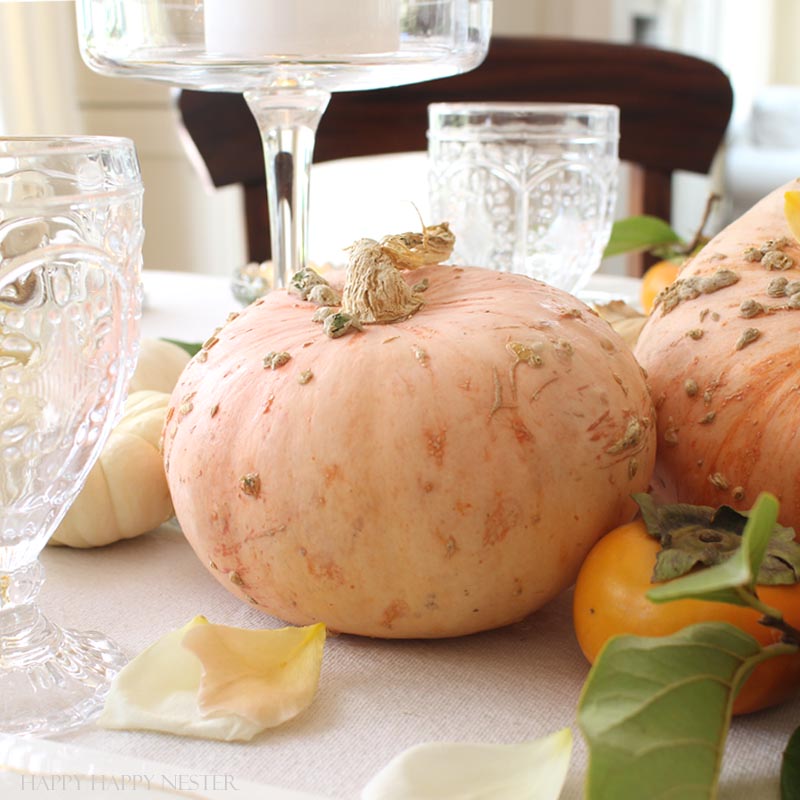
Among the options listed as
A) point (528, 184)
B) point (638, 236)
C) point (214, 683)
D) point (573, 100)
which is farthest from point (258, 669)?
point (573, 100)

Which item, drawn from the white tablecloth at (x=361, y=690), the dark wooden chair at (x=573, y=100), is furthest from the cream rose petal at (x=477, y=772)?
the dark wooden chair at (x=573, y=100)

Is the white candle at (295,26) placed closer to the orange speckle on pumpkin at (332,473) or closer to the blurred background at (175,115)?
the orange speckle on pumpkin at (332,473)

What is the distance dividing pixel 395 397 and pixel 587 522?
0.28 ft

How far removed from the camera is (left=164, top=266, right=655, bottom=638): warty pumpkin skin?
0.40 meters

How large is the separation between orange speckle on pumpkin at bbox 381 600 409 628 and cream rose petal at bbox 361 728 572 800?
0.26ft

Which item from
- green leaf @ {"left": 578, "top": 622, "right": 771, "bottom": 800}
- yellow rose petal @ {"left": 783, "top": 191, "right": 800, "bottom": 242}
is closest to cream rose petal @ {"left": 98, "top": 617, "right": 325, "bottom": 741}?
green leaf @ {"left": 578, "top": 622, "right": 771, "bottom": 800}

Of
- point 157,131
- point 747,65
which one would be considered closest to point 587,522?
point 157,131

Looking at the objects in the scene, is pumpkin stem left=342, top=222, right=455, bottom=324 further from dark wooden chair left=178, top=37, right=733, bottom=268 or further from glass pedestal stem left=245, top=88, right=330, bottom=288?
dark wooden chair left=178, top=37, right=733, bottom=268

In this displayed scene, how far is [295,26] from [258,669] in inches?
12.3

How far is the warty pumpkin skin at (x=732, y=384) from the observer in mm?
426

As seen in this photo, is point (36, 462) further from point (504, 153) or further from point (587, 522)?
point (504, 153)

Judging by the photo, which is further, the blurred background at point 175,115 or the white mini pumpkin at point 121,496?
the blurred background at point 175,115

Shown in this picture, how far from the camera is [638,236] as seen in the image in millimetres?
946

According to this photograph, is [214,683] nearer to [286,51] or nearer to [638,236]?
[286,51]
